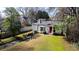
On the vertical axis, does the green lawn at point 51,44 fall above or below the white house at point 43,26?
below

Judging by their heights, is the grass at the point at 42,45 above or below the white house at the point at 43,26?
below

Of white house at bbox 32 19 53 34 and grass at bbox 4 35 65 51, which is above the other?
white house at bbox 32 19 53 34

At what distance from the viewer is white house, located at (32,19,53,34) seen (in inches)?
80.7

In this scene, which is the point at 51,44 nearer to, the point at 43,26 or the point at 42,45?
the point at 42,45

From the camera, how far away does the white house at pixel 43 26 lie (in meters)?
2.05

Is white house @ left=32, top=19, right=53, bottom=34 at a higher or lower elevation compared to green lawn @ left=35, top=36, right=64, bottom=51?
higher

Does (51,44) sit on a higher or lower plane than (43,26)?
lower

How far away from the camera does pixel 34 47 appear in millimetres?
2033

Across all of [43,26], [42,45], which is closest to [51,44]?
[42,45]

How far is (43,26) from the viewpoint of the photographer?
6.80 feet

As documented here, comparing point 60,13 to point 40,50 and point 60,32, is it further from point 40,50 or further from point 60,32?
point 40,50
